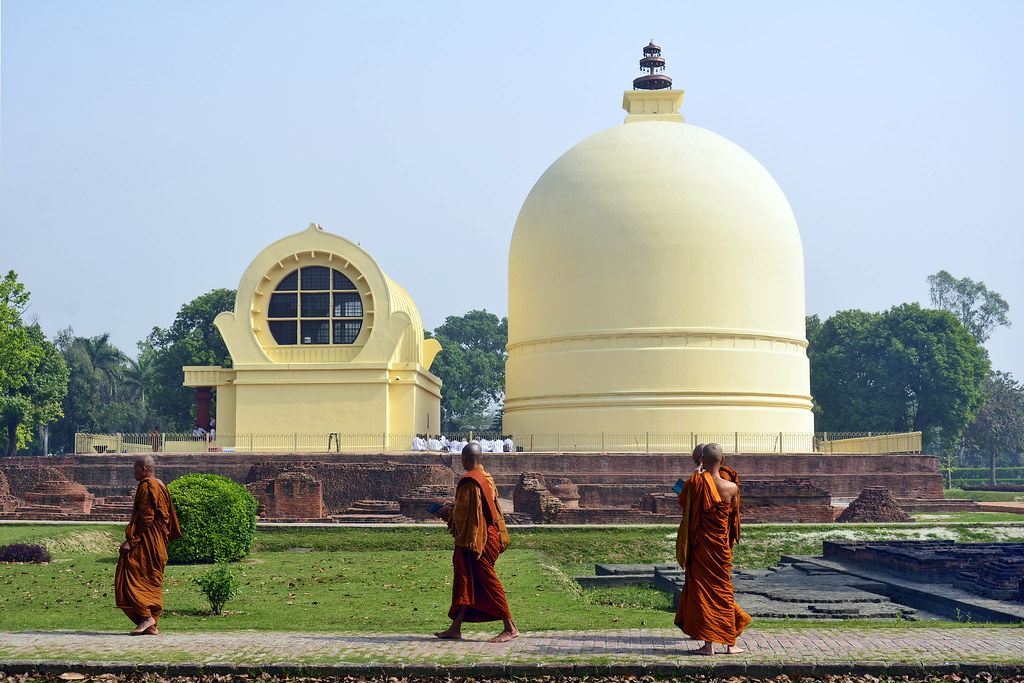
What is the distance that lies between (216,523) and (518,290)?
16994 millimetres

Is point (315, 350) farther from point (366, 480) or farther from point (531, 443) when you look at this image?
point (531, 443)

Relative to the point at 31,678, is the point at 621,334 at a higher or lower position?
higher

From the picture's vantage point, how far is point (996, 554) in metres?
13.9

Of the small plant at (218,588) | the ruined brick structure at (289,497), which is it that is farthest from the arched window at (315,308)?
the small plant at (218,588)

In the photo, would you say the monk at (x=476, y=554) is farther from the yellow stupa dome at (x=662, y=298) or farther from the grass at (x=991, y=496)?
the grass at (x=991, y=496)

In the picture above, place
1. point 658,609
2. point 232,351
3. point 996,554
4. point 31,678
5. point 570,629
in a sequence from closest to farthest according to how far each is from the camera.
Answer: point 31,678
point 570,629
point 658,609
point 996,554
point 232,351

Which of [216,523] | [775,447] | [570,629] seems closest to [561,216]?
[775,447]

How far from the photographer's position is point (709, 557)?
27.2 ft

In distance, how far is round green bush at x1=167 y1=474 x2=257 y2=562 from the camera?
15.3 m

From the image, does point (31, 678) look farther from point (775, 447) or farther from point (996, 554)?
point (775, 447)

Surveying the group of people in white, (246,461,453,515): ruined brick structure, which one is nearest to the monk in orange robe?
(246,461,453,515): ruined brick structure

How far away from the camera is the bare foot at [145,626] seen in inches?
352

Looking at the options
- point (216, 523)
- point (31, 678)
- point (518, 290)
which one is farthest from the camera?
point (518, 290)

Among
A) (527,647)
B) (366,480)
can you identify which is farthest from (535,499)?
(527,647)
